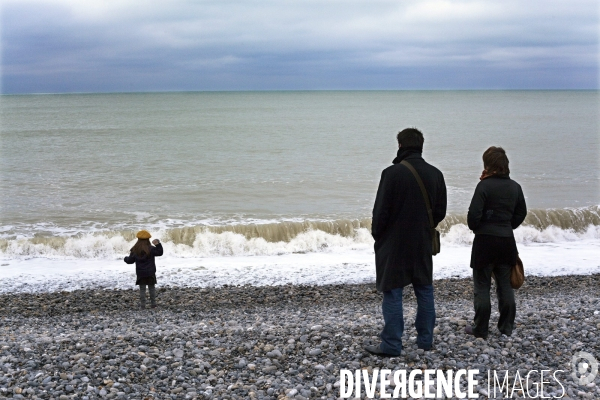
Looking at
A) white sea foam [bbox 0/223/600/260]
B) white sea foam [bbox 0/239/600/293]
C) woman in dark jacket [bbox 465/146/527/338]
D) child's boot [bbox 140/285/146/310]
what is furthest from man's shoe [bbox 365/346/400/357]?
white sea foam [bbox 0/223/600/260]

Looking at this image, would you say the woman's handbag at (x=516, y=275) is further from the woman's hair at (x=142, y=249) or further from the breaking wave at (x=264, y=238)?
the breaking wave at (x=264, y=238)

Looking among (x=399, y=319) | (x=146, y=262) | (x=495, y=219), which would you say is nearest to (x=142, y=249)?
(x=146, y=262)

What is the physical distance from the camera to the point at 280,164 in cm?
3244

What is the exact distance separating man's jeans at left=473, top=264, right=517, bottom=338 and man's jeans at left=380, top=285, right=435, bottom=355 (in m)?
0.57

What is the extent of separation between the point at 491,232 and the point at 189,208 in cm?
1535

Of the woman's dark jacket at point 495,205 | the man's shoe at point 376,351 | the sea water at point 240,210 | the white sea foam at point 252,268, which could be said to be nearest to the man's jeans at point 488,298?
the woman's dark jacket at point 495,205

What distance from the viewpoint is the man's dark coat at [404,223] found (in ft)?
16.6

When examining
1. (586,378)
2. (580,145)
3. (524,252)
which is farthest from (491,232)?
(580,145)

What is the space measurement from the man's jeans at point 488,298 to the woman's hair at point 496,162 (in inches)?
35.4

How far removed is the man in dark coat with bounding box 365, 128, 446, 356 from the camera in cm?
506

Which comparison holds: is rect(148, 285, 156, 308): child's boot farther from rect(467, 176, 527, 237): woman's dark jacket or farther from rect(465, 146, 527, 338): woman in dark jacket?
rect(467, 176, 527, 237): woman's dark jacket

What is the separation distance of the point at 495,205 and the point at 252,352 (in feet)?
8.94

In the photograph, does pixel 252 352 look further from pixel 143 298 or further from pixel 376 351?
pixel 143 298

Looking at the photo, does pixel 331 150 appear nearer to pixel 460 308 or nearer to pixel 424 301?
pixel 460 308
